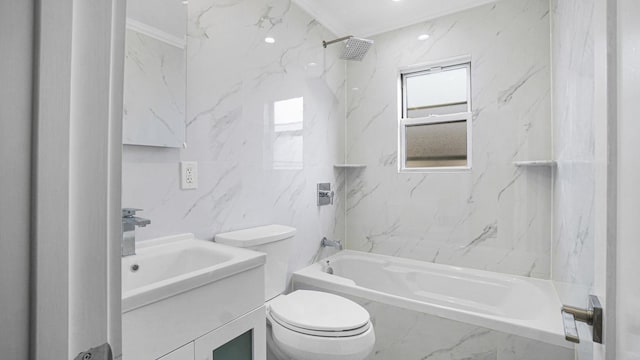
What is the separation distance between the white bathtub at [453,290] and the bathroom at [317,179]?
15 mm

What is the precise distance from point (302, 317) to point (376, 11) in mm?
2331

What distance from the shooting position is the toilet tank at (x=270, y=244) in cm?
155

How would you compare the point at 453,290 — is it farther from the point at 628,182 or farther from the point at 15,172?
the point at 15,172

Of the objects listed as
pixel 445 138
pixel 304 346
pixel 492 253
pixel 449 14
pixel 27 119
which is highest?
pixel 449 14

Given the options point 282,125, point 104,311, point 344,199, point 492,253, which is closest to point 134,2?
point 282,125

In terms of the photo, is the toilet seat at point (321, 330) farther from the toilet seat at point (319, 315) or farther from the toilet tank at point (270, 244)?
the toilet tank at point (270, 244)

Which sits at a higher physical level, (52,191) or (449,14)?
(449,14)

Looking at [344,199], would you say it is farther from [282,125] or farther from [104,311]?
[104,311]

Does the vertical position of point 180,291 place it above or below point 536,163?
below

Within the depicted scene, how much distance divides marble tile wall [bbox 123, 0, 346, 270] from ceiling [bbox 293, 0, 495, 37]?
4.8 inches

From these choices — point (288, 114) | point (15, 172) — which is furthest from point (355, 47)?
point (15, 172)

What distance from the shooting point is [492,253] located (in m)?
2.21

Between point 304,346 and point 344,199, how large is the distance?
161 centimetres

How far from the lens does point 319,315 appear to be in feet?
5.03
